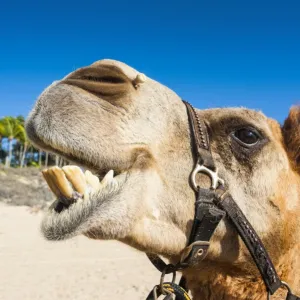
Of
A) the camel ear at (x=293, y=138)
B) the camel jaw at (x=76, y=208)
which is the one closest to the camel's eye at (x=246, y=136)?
the camel ear at (x=293, y=138)

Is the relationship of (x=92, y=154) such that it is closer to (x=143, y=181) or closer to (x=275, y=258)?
(x=143, y=181)

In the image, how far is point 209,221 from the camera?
257 centimetres

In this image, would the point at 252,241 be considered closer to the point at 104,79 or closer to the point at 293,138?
the point at 293,138

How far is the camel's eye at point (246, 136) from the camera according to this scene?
2805 millimetres

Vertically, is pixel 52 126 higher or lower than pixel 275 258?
higher

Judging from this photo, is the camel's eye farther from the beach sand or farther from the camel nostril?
the beach sand

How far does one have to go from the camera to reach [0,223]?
56.9 ft

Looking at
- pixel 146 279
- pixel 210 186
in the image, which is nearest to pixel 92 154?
pixel 210 186

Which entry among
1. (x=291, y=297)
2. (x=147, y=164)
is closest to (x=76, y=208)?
(x=147, y=164)

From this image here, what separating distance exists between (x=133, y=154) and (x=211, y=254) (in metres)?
0.87

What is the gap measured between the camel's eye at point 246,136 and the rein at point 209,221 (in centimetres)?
23

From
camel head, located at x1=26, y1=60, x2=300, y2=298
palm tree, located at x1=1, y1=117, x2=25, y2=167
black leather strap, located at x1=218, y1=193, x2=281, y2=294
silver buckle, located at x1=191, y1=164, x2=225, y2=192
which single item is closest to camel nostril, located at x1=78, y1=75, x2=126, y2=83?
camel head, located at x1=26, y1=60, x2=300, y2=298

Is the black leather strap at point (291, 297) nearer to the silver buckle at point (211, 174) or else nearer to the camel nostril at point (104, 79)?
the silver buckle at point (211, 174)

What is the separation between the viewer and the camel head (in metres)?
2.25
